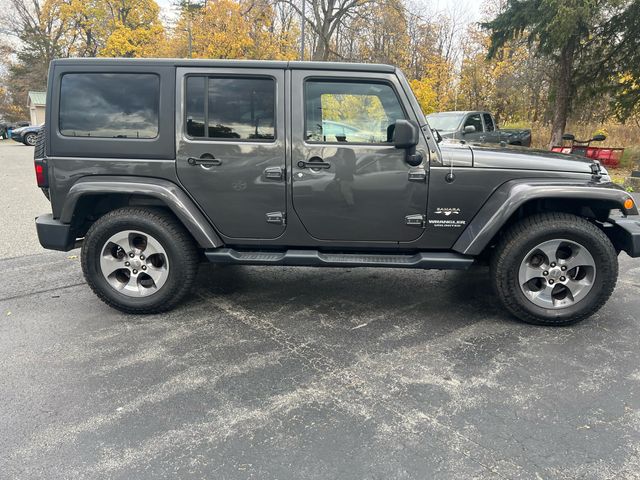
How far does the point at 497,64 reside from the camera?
28625 mm

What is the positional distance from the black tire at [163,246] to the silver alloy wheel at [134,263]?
4 centimetres

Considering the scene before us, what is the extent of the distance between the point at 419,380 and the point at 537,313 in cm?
134

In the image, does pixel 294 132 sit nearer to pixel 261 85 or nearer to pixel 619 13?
pixel 261 85

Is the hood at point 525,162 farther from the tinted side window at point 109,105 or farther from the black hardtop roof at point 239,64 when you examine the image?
the tinted side window at point 109,105

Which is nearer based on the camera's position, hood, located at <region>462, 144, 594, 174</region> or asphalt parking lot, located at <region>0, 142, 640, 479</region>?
asphalt parking lot, located at <region>0, 142, 640, 479</region>

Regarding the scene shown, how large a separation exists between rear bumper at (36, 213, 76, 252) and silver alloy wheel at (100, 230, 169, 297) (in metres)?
0.32

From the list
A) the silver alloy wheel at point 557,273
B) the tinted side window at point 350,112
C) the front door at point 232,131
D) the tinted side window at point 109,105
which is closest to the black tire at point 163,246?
the front door at point 232,131

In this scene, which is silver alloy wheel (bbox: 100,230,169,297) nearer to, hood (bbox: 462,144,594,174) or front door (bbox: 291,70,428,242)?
A: front door (bbox: 291,70,428,242)

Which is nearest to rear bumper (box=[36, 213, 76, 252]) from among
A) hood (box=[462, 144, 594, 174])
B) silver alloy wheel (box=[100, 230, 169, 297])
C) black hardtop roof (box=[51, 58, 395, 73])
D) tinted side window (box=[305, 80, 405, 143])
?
silver alloy wheel (box=[100, 230, 169, 297])

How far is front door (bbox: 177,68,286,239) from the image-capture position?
3.57m

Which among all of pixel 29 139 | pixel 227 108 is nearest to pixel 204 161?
pixel 227 108

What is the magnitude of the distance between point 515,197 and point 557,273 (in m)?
0.74

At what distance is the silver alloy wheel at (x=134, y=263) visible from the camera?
147 inches

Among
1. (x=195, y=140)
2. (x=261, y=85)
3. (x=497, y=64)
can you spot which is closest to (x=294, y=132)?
(x=261, y=85)
